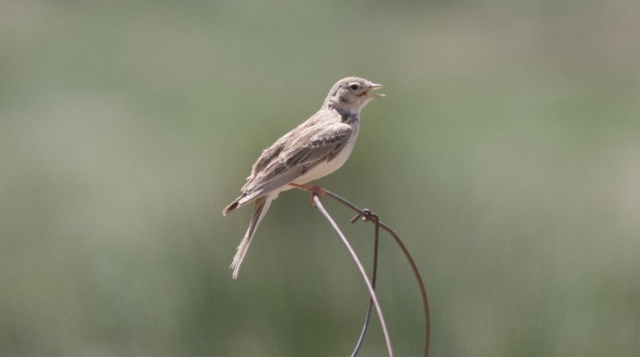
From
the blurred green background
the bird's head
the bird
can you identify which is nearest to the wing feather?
the bird

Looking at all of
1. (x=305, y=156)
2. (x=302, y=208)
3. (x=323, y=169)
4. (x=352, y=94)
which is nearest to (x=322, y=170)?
(x=323, y=169)

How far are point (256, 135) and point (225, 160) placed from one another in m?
0.41

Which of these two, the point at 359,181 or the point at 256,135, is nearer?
the point at 359,181

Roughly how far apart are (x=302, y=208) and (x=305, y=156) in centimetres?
226

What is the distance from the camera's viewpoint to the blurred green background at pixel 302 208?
668cm

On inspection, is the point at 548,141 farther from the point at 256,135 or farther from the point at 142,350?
the point at 142,350

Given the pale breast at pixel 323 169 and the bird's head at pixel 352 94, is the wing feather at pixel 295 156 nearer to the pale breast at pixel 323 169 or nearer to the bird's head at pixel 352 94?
the pale breast at pixel 323 169

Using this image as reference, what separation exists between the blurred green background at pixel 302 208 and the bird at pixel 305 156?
1.56m

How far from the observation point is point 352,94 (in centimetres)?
534

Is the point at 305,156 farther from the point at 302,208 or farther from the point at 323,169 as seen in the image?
the point at 302,208

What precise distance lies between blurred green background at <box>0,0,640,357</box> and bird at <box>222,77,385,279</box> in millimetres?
1563

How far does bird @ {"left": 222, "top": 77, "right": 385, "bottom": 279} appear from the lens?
468 cm

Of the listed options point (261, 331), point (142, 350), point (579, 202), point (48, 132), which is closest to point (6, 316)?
point (142, 350)

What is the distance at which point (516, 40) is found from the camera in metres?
18.9
